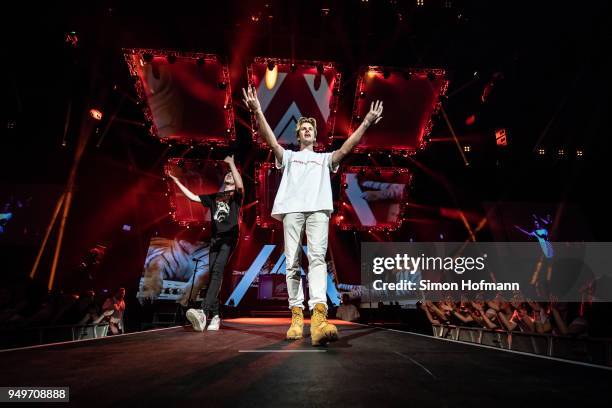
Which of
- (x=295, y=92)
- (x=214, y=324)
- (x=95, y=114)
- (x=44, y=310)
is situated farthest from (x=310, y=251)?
(x=95, y=114)

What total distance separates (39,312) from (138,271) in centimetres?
548

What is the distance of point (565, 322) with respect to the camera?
5.06 m

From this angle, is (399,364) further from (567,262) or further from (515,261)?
(515,261)

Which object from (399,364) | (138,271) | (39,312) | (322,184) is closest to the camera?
(399,364)

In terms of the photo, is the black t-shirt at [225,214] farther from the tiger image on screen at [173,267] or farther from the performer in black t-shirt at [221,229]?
the tiger image on screen at [173,267]

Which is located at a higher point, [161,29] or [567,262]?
[161,29]

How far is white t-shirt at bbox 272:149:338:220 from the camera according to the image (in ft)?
9.09

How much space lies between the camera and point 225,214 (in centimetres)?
412

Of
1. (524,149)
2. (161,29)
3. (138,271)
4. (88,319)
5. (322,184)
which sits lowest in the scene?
(88,319)

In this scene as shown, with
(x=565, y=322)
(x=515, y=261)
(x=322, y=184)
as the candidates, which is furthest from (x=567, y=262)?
(x=322, y=184)

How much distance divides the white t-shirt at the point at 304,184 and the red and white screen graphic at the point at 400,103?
17.3ft

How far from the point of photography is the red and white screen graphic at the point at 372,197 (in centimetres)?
1055

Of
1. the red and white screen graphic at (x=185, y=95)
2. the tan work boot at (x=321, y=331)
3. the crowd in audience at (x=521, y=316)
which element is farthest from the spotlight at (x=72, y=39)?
the crowd in audience at (x=521, y=316)

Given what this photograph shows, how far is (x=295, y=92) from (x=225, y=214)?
4.79 m
